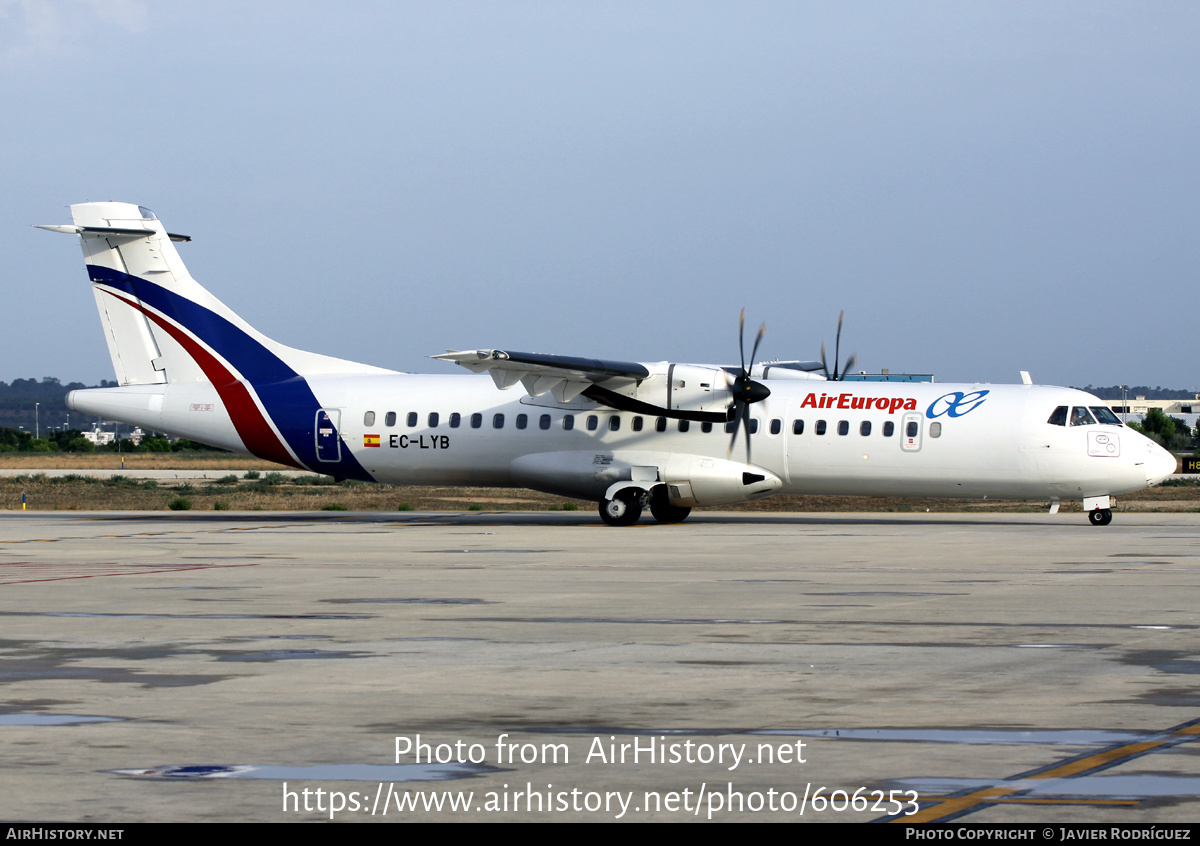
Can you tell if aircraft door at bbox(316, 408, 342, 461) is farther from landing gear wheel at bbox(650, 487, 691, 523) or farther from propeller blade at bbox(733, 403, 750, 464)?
propeller blade at bbox(733, 403, 750, 464)

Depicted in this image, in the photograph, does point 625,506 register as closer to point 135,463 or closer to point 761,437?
point 761,437

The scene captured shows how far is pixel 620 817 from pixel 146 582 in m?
13.2

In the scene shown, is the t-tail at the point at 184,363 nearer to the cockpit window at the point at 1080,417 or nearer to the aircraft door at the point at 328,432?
the aircraft door at the point at 328,432

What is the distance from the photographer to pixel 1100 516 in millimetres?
29781

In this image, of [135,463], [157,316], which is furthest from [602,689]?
[135,463]

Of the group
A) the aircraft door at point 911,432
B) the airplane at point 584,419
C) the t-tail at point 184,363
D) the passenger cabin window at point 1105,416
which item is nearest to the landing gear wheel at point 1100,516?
the airplane at point 584,419

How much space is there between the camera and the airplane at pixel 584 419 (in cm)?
2912

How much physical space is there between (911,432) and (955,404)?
1204 millimetres

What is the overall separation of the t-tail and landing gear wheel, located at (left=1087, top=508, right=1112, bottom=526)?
55.6 ft

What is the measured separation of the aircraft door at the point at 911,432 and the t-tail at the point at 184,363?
42.1ft

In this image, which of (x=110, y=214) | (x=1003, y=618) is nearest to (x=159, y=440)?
(x=110, y=214)

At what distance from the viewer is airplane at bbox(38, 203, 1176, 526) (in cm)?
2912

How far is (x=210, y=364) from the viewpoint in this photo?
1280 inches

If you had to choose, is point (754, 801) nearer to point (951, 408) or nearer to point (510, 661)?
point (510, 661)
